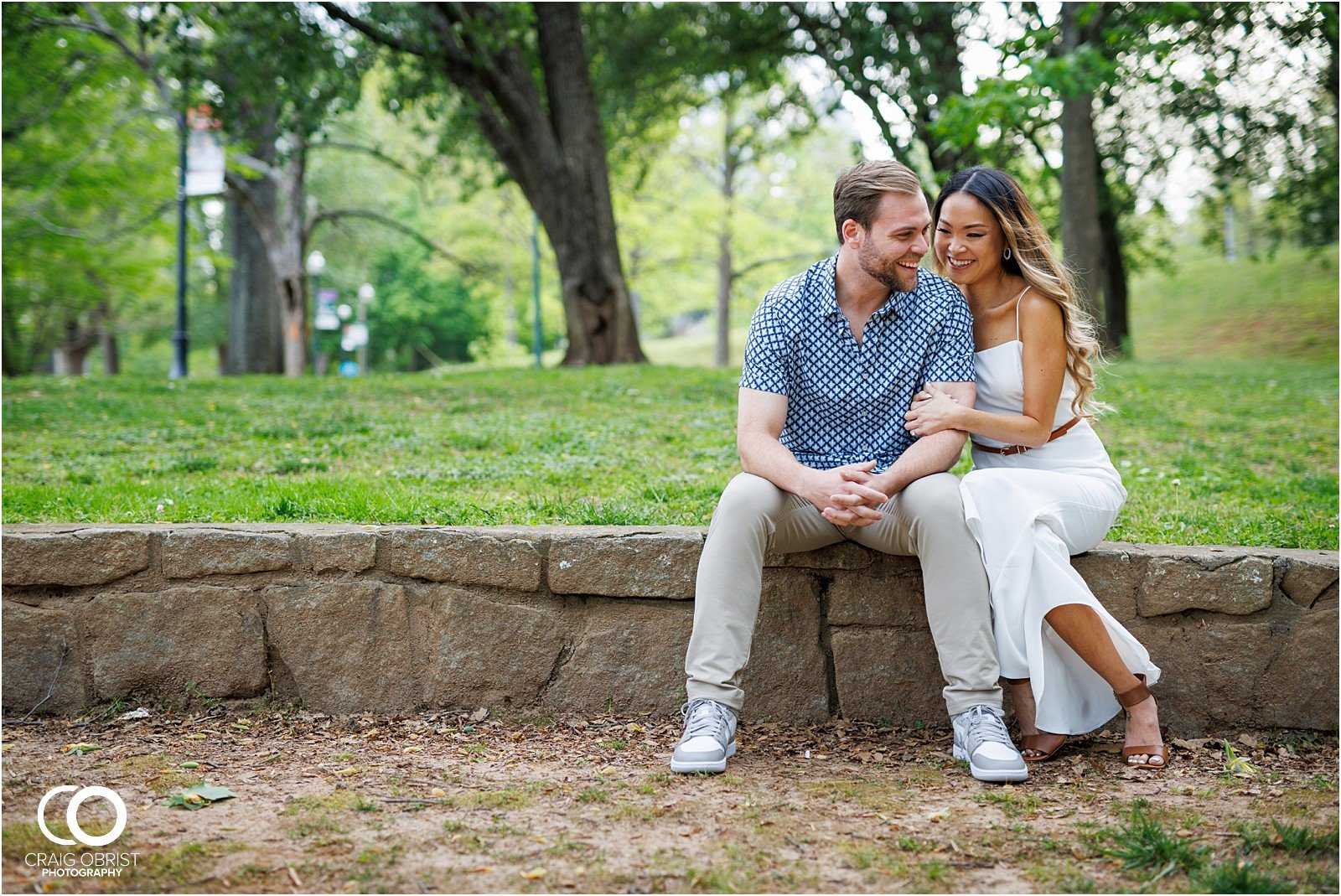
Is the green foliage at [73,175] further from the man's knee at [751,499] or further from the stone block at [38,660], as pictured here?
the man's knee at [751,499]

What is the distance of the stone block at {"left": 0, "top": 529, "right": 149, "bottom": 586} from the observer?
11.4 ft

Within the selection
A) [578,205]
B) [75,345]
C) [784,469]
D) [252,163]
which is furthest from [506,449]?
[75,345]

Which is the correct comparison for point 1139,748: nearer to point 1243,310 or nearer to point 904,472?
point 904,472

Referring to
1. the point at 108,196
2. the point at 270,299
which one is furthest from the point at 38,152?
the point at 270,299

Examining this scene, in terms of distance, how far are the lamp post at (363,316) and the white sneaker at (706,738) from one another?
28134mm

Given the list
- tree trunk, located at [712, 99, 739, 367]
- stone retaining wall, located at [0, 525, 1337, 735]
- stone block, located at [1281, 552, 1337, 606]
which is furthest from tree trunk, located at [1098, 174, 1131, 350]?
stone retaining wall, located at [0, 525, 1337, 735]

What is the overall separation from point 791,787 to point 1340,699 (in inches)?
70.4

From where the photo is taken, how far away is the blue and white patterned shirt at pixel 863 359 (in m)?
3.33

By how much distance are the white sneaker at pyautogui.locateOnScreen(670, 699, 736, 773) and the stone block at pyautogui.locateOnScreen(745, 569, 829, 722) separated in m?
A: 0.39

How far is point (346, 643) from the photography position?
351 cm

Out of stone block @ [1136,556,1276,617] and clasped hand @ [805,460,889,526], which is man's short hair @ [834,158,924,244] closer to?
clasped hand @ [805,460,889,526]

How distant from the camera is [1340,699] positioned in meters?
3.29

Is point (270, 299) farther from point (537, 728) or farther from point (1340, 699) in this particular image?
point (1340, 699)

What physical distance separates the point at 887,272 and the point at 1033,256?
49 cm
